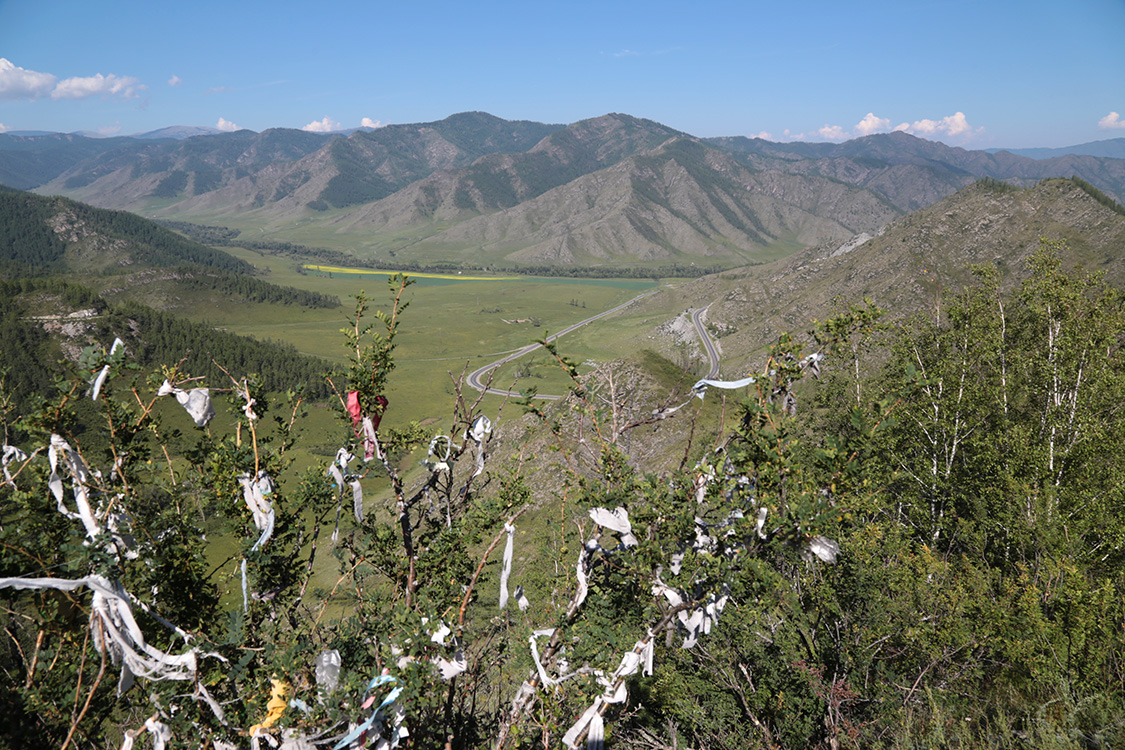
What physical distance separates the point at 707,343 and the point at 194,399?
12507cm

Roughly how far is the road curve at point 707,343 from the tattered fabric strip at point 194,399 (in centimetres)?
9000

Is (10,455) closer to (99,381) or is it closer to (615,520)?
(99,381)

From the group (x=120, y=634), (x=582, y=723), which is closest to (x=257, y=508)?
(x=120, y=634)

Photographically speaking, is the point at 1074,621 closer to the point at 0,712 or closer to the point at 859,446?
the point at 859,446

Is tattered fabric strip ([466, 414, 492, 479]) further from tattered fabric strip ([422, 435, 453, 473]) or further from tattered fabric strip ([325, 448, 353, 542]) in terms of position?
tattered fabric strip ([325, 448, 353, 542])

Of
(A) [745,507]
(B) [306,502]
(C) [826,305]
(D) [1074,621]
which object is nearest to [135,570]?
(B) [306,502]

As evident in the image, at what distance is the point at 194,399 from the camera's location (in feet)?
22.1

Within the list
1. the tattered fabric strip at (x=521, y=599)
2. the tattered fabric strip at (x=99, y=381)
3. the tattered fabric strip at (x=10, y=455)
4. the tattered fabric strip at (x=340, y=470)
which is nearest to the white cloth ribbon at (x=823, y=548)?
the tattered fabric strip at (x=521, y=599)

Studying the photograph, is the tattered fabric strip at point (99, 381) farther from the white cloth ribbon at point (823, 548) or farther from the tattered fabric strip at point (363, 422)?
the white cloth ribbon at point (823, 548)

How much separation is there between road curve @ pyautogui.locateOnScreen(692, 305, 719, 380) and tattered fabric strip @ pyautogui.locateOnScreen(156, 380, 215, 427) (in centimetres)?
9000

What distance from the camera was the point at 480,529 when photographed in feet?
26.1

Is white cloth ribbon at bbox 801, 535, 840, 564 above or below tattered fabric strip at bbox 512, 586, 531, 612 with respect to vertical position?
above

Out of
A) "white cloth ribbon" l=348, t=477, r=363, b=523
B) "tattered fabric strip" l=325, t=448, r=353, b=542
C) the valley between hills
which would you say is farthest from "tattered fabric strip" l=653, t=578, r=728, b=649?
"tattered fabric strip" l=325, t=448, r=353, b=542

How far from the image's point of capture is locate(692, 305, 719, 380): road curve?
341 feet
